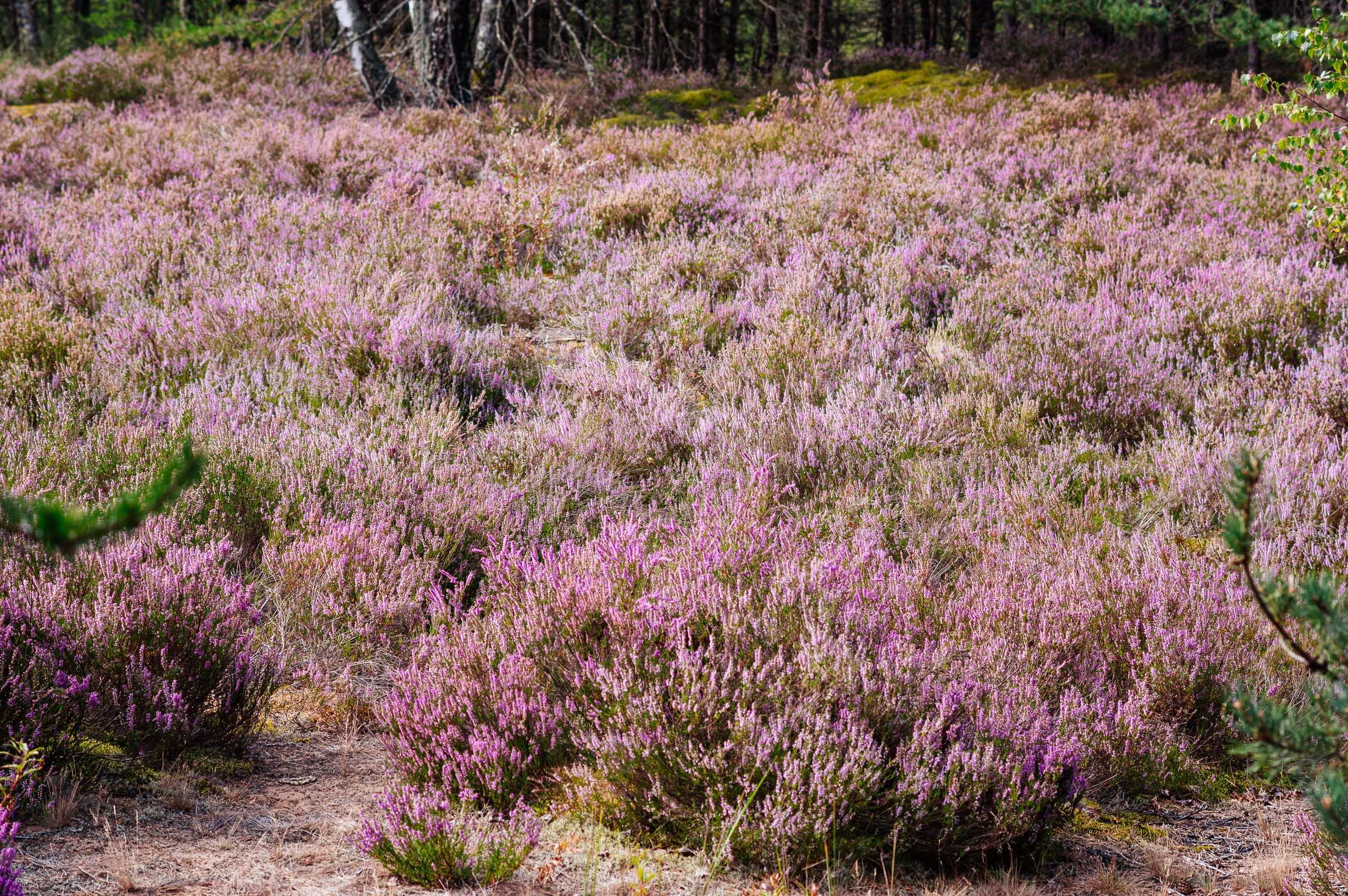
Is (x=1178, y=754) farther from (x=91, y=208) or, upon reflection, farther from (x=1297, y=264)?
(x=91, y=208)

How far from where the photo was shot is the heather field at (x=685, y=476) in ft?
7.80

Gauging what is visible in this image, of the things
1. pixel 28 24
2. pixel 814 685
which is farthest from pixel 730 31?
pixel 814 685

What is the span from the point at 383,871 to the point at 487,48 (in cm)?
1321

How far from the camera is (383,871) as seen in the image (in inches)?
82.9

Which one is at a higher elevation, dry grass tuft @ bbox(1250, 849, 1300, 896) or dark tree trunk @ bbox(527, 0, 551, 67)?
dark tree trunk @ bbox(527, 0, 551, 67)

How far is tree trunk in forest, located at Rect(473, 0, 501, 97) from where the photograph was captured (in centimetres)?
1266

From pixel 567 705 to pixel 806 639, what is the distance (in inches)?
29.5

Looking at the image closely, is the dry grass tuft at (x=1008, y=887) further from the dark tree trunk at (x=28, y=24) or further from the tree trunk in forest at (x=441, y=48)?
the dark tree trunk at (x=28, y=24)

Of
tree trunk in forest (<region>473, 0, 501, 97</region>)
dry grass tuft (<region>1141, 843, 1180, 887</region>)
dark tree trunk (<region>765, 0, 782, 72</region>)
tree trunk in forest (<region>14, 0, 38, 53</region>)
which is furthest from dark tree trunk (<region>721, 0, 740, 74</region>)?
dry grass tuft (<region>1141, 843, 1180, 887</region>)

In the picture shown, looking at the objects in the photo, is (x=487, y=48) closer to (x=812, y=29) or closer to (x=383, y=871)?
(x=812, y=29)

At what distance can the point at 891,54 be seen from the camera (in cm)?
1603

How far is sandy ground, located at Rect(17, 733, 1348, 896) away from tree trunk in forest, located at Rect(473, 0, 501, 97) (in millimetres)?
11980

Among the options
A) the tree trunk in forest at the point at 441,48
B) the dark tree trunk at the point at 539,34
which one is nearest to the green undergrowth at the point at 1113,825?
the tree trunk in forest at the point at 441,48

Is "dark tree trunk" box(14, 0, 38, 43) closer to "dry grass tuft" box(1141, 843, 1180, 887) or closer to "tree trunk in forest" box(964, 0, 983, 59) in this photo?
"tree trunk in forest" box(964, 0, 983, 59)
